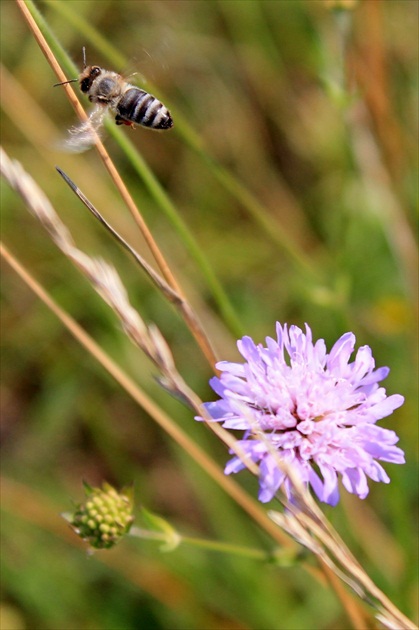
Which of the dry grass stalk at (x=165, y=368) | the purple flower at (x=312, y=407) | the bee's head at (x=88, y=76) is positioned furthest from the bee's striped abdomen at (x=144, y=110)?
the purple flower at (x=312, y=407)

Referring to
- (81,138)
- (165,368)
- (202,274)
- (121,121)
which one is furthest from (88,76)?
(165,368)

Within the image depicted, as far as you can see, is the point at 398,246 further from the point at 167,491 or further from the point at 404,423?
the point at 167,491

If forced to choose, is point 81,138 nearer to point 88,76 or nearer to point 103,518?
point 88,76

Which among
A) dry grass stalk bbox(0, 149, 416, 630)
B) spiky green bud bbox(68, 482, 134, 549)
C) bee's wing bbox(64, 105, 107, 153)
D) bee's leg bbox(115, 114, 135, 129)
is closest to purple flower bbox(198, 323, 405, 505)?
dry grass stalk bbox(0, 149, 416, 630)

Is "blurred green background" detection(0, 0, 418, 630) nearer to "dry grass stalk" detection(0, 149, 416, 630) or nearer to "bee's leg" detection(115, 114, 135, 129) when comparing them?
"bee's leg" detection(115, 114, 135, 129)

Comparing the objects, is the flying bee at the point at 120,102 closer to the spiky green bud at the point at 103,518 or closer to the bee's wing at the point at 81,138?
the bee's wing at the point at 81,138

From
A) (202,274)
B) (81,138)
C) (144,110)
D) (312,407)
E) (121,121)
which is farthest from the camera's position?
(202,274)
